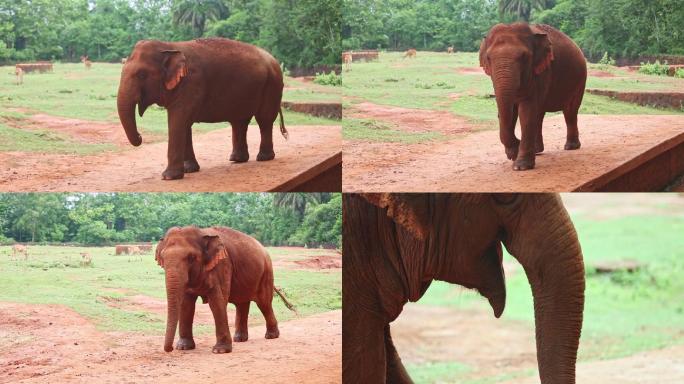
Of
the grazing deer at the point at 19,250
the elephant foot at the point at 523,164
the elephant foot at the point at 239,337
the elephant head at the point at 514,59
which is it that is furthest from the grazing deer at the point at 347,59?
the grazing deer at the point at 19,250

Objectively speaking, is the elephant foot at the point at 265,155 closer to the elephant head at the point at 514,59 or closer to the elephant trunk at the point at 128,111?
the elephant trunk at the point at 128,111

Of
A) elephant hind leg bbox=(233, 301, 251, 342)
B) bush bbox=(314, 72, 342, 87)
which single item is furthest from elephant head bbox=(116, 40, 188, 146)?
elephant hind leg bbox=(233, 301, 251, 342)

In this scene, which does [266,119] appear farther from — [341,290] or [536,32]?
[536,32]

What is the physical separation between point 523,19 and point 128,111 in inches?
70.0

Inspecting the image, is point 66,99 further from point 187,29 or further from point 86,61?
point 187,29

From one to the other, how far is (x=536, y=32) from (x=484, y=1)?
0.31 metres

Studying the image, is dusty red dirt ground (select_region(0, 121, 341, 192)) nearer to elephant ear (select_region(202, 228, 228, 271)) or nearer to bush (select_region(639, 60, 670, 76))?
elephant ear (select_region(202, 228, 228, 271))

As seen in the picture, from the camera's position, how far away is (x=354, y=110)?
4820mm

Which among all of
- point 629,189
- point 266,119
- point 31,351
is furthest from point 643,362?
point 31,351

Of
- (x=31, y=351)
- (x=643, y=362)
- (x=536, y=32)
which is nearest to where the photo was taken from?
(x=536, y=32)

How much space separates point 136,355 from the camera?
4992mm

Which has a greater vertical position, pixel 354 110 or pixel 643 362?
pixel 354 110

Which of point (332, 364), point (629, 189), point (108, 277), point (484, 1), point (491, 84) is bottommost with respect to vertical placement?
point (332, 364)

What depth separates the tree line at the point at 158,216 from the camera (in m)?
4.89
